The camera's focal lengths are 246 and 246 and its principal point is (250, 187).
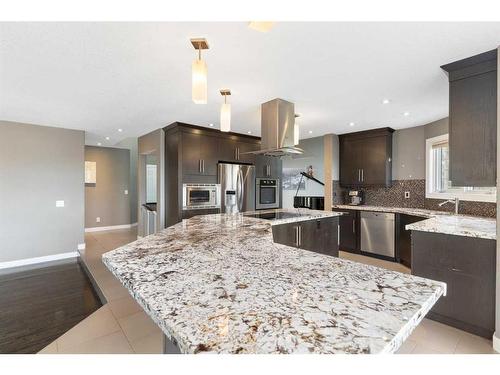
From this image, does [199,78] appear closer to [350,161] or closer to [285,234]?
[285,234]

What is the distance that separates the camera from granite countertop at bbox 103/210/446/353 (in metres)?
0.56

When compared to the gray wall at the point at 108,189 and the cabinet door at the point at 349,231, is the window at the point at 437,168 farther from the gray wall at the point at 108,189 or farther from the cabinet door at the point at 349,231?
the gray wall at the point at 108,189

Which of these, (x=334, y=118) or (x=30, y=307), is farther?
(x=334, y=118)

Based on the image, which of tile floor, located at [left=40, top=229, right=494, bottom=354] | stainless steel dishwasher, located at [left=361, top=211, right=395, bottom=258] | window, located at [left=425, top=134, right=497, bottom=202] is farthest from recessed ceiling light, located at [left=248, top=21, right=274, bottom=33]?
window, located at [left=425, top=134, right=497, bottom=202]

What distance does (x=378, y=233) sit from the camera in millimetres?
4051

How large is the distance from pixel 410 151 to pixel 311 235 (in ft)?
9.01

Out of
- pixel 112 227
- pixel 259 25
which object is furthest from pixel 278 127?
pixel 112 227

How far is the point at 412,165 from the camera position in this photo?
4.29 meters

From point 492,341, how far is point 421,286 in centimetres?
184

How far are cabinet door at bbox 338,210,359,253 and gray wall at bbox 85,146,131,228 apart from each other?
6083mm
